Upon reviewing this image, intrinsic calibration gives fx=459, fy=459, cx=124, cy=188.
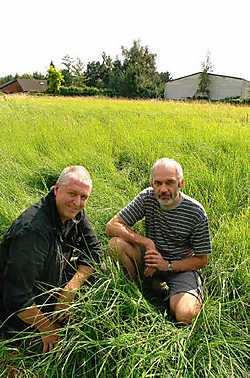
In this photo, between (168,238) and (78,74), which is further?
(78,74)

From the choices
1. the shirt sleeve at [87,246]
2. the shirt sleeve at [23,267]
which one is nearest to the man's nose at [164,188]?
the shirt sleeve at [87,246]

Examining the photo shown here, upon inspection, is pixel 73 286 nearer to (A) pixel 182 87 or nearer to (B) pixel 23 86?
(A) pixel 182 87

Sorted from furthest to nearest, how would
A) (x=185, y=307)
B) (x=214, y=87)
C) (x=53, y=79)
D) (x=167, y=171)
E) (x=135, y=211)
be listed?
(x=214, y=87) → (x=53, y=79) → (x=135, y=211) → (x=167, y=171) → (x=185, y=307)

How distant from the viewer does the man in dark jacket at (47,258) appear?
8.04 ft

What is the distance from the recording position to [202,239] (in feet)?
9.70

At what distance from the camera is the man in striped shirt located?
2.91 metres

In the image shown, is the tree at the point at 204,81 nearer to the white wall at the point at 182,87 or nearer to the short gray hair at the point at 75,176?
the white wall at the point at 182,87

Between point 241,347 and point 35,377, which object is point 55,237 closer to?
point 35,377

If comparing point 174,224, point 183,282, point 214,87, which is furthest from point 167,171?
point 214,87

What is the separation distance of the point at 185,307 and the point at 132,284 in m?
0.34

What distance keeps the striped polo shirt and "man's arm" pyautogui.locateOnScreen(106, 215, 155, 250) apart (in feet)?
0.16

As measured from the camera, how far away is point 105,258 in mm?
3105

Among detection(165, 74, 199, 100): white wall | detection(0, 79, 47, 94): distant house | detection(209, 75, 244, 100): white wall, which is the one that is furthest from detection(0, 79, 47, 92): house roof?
detection(209, 75, 244, 100): white wall

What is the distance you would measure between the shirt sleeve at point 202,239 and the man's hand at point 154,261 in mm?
230
